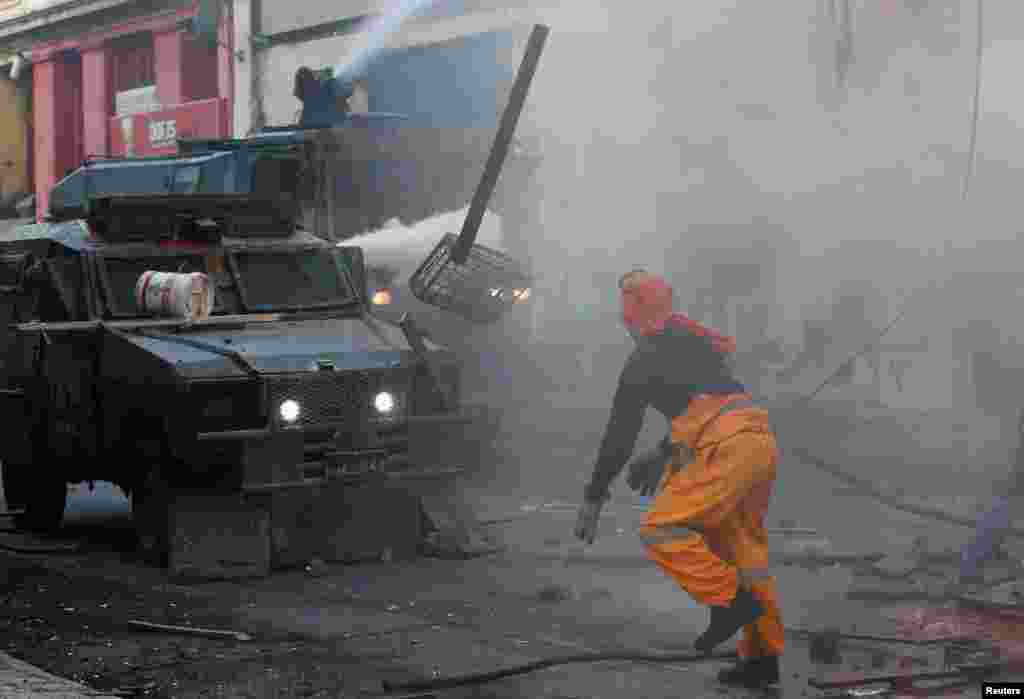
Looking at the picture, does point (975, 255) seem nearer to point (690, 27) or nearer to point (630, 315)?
point (690, 27)

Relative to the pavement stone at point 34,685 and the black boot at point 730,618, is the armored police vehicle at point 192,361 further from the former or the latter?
the black boot at point 730,618

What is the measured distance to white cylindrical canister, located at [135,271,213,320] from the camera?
9641 millimetres

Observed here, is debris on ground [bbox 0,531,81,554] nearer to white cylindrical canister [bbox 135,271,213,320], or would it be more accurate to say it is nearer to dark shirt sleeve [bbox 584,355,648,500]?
white cylindrical canister [bbox 135,271,213,320]

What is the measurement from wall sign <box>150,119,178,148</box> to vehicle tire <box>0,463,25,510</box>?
14.7 metres

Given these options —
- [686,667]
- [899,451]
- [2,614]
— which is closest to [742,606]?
[686,667]

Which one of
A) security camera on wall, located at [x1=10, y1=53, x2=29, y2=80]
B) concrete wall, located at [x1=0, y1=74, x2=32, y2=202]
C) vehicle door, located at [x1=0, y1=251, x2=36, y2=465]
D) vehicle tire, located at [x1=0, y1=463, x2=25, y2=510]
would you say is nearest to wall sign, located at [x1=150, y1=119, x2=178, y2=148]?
concrete wall, located at [x1=0, y1=74, x2=32, y2=202]

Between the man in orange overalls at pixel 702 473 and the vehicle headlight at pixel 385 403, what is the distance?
2.46 m

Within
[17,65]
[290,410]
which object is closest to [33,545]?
[290,410]

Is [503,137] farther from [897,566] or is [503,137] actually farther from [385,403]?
[897,566]

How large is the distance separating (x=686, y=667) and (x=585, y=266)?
962cm

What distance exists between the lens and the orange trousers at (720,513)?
660cm

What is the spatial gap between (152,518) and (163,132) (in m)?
16.9

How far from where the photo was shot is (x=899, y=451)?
13.4 metres

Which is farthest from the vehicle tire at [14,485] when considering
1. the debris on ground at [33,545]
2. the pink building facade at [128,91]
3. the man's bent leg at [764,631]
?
Result: the pink building facade at [128,91]
